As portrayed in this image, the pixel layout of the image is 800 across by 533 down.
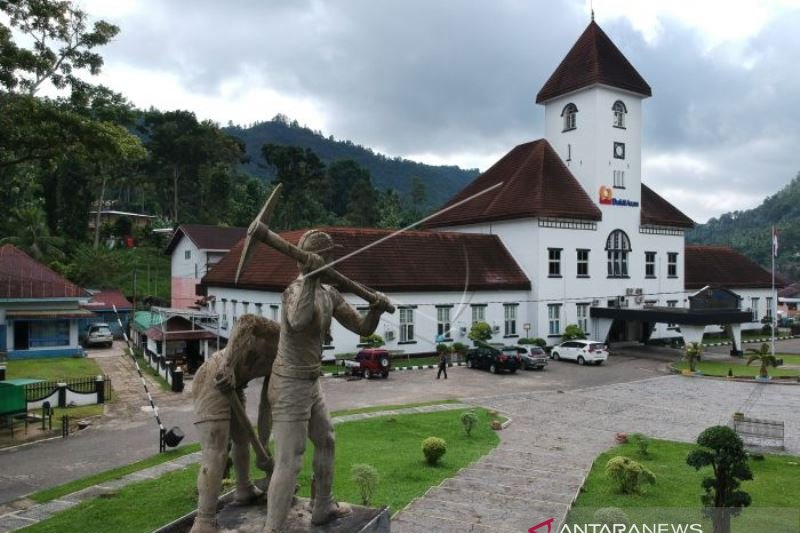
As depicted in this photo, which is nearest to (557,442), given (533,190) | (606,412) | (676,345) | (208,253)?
(606,412)

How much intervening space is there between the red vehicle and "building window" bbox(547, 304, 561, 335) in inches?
510

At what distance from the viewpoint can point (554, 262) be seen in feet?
116

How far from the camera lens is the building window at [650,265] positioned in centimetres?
3991

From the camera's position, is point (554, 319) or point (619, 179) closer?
point (554, 319)

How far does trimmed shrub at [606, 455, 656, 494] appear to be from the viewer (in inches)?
428

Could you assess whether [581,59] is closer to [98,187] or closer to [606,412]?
[606,412]

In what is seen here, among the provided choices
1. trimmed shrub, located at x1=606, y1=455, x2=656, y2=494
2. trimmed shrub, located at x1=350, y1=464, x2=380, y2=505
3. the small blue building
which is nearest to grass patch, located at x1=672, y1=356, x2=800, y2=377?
trimmed shrub, located at x1=606, y1=455, x2=656, y2=494

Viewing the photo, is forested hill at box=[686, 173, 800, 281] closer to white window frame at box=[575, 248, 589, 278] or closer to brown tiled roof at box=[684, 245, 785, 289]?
brown tiled roof at box=[684, 245, 785, 289]

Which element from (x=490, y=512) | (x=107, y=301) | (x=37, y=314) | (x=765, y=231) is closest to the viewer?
(x=490, y=512)

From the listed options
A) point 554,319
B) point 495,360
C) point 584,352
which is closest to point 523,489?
point 495,360

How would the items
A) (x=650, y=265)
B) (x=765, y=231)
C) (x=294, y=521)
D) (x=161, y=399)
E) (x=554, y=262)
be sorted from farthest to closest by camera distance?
1. (x=765, y=231)
2. (x=650, y=265)
3. (x=554, y=262)
4. (x=161, y=399)
5. (x=294, y=521)

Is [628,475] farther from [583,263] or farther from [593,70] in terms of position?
[593,70]

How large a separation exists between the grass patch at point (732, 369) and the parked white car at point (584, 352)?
3356 mm

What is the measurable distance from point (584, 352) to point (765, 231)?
11467 centimetres
